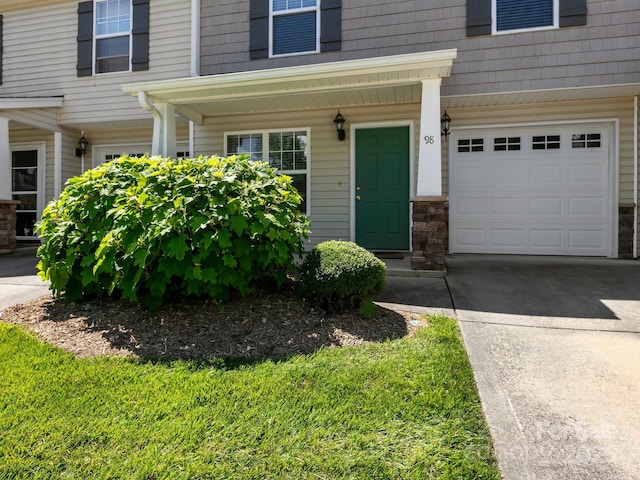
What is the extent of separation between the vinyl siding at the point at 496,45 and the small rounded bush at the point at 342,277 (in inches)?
156

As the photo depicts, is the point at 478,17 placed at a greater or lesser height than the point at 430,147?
greater

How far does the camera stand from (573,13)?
5.64 meters

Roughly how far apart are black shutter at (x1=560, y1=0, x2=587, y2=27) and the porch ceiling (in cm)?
230

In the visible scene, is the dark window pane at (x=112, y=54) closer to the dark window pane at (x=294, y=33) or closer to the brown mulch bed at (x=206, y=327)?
the dark window pane at (x=294, y=33)

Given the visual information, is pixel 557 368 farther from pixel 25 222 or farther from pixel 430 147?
pixel 25 222

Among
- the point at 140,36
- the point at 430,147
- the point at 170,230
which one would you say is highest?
the point at 140,36

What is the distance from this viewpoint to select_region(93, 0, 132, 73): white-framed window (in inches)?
298

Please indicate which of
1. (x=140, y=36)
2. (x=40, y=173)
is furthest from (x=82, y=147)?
(x=140, y=36)

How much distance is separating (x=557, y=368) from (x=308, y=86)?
470 centimetres

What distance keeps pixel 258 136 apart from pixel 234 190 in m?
4.44

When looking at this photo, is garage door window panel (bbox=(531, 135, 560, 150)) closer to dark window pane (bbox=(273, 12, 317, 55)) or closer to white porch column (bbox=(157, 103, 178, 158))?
dark window pane (bbox=(273, 12, 317, 55))

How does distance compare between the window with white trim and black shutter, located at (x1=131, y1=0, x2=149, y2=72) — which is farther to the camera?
black shutter, located at (x1=131, y1=0, x2=149, y2=72)

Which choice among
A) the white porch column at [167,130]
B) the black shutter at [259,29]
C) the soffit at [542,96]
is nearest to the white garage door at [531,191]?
the soffit at [542,96]

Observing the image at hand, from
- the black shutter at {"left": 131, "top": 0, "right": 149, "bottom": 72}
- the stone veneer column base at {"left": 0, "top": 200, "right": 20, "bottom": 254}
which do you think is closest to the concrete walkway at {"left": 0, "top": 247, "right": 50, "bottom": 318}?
the stone veneer column base at {"left": 0, "top": 200, "right": 20, "bottom": 254}
